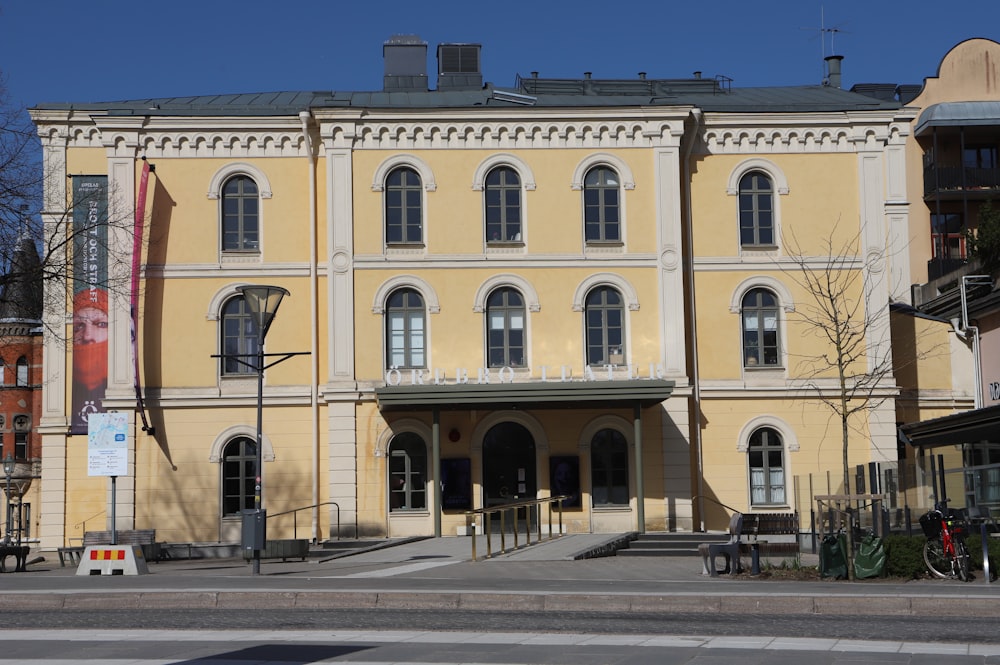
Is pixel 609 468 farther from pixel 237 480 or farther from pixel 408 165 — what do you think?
pixel 237 480

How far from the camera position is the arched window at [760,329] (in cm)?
3344

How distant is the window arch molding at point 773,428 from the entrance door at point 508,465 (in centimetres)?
529

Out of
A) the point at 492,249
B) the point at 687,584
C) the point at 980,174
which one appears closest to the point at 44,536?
the point at 492,249

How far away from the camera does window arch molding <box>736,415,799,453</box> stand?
3303 cm

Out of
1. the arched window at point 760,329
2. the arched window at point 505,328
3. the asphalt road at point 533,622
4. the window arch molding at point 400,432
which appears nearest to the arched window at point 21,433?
the window arch molding at point 400,432

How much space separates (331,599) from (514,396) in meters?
14.6

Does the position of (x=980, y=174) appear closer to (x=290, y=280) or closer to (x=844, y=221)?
(x=844, y=221)

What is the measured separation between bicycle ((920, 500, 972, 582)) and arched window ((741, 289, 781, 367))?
14476 millimetres

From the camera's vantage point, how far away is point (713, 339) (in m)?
33.3

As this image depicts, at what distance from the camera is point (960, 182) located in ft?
141

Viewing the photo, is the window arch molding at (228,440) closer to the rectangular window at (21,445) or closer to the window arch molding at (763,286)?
the window arch molding at (763,286)

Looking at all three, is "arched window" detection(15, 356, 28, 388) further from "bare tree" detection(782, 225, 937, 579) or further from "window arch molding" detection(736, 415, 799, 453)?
"bare tree" detection(782, 225, 937, 579)

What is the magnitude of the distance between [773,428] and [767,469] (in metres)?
1.04

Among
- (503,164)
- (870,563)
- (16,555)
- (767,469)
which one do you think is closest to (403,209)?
(503,164)
